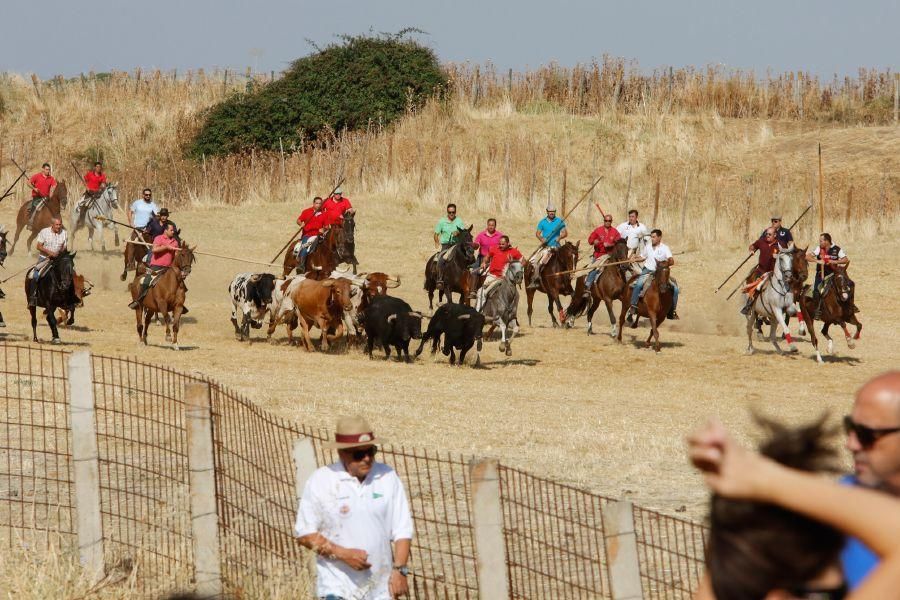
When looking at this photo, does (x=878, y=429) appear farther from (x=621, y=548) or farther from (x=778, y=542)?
(x=621, y=548)

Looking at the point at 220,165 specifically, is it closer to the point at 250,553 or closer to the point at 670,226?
the point at 670,226

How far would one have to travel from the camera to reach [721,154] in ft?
167

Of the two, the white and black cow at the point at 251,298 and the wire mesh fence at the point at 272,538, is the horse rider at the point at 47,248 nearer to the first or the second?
the white and black cow at the point at 251,298

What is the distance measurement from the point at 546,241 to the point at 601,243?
1.72 metres

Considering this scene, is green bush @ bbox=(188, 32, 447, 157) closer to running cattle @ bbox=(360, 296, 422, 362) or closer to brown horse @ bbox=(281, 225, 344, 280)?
brown horse @ bbox=(281, 225, 344, 280)

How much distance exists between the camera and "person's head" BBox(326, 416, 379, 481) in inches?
256

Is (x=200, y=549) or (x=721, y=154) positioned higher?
(x=721, y=154)

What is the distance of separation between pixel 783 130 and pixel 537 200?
14234mm

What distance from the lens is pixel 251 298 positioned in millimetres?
25219

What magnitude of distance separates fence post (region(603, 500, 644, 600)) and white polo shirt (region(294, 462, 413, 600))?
1068 mm

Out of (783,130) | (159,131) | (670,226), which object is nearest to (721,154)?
(783,130)

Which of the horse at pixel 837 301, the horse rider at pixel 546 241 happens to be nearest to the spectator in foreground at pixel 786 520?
the horse at pixel 837 301

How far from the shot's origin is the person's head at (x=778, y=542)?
2.59 m

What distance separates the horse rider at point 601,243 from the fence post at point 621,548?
69.1ft
